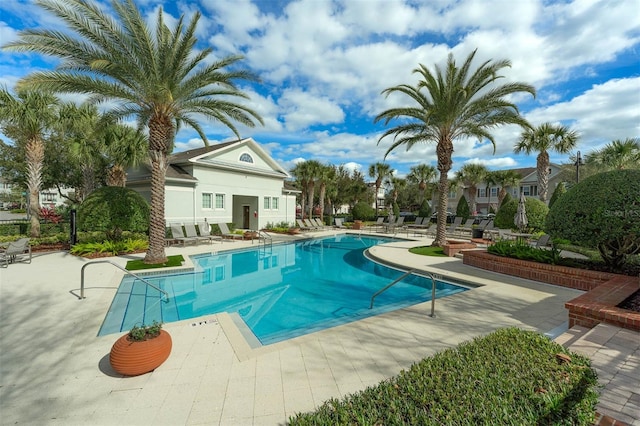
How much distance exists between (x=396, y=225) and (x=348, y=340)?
2170 cm

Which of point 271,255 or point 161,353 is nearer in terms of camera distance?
point 161,353

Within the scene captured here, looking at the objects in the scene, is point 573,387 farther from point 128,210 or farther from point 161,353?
point 128,210

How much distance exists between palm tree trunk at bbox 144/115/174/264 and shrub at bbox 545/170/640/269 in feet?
47.0

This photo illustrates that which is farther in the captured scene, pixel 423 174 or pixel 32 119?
pixel 423 174

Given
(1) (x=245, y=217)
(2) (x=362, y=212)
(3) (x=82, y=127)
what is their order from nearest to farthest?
1. (3) (x=82, y=127)
2. (1) (x=245, y=217)
3. (2) (x=362, y=212)

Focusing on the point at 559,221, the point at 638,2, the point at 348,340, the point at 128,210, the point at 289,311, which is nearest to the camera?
the point at 348,340

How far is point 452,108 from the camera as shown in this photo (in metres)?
13.7

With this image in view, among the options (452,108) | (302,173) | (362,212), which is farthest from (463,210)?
(452,108)

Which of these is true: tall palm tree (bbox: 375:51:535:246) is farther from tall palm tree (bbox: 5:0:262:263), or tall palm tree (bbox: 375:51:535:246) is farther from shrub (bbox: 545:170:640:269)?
tall palm tree (bbox: 5:0:262:263)

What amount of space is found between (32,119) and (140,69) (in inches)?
371

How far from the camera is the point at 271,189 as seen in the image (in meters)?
27.0

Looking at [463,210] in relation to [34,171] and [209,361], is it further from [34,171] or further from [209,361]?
[34,171]

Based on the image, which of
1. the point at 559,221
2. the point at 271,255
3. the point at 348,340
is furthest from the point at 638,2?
the point at 271,255

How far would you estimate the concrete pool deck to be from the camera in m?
3.28
